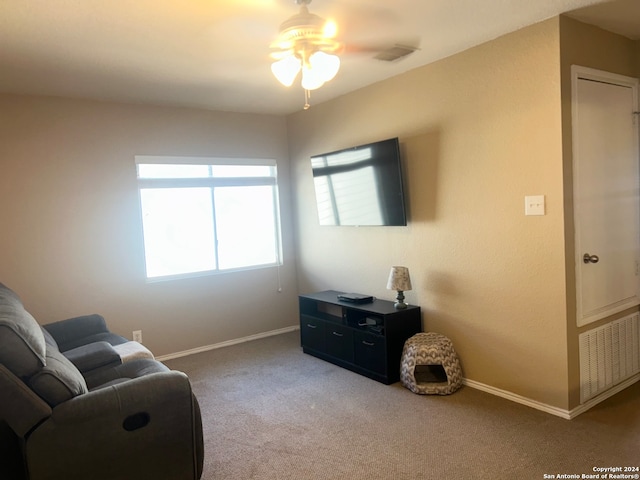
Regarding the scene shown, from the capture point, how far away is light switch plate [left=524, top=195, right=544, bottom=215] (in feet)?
10.1

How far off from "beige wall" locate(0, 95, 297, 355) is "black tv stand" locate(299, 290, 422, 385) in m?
0.92

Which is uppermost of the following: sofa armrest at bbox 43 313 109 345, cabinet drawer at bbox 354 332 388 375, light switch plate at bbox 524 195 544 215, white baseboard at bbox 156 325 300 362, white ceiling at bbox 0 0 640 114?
white ceiling at bbox 0 0 640 114

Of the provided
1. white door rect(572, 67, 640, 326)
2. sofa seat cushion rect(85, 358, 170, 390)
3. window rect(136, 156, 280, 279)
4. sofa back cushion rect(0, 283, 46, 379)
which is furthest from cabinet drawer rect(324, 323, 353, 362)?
sofa back cushion rect(0, 283, 46, 379)

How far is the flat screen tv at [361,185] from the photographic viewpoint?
3.93 m

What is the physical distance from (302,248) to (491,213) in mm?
2543

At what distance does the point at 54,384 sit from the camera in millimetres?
2166

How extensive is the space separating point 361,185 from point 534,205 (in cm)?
157

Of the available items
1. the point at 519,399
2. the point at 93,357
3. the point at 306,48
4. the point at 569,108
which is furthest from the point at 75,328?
the point at 569,108

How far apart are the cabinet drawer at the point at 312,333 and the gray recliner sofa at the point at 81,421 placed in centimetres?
205

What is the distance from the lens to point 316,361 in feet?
14.5

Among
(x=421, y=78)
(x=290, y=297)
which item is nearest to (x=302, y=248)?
(x=290, y=297)

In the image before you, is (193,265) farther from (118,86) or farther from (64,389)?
(64,389)

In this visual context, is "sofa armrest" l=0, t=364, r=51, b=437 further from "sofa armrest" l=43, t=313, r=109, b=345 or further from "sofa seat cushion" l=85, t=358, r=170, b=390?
"sofa armrest" l=43, t=313, r=109, b=345

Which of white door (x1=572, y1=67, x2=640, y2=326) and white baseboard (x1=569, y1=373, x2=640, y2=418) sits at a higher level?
white door (x1=572, y1=67, x2=640, y2=326)
